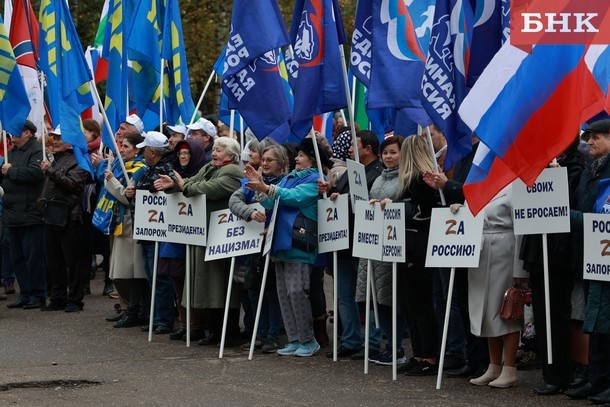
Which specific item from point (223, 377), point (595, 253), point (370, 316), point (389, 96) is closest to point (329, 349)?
point (370, 316)

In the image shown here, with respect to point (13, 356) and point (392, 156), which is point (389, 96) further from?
point (13, 356)

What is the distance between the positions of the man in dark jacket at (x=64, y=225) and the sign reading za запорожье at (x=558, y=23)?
6976mm

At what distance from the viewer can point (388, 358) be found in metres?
11.1

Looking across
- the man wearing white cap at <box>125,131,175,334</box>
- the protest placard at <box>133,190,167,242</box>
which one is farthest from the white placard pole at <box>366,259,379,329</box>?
the man wearing white cap at <box>125,131,175,334</box>

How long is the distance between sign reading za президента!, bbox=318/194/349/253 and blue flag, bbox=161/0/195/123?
403cm

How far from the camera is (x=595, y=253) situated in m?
8.96

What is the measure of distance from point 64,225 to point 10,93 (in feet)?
5.47

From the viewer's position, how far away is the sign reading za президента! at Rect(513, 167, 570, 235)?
9148mm

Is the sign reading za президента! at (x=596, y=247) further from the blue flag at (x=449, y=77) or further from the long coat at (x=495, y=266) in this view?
the blue flag at (x=449, y=77)

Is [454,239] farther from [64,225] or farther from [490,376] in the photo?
[64,225]

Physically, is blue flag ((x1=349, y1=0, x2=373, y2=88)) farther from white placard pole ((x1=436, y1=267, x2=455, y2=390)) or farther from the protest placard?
the protest placard

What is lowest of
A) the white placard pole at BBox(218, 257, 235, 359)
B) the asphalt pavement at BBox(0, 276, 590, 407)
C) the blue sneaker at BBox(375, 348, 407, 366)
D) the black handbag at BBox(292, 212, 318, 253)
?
the asphalt pavement at BBox(0, 276, 590, 407)

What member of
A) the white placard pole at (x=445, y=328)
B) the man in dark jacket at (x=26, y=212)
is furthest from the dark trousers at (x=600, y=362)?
the man in dark jacket at (x=26, y=212)

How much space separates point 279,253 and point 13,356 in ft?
8.46
